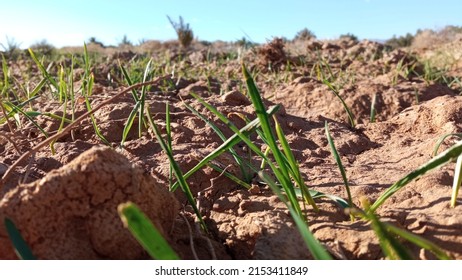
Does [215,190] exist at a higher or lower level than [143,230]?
lower

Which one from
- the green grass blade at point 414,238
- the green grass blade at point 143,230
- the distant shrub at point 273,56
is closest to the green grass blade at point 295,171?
the green grass blade at point 414,238

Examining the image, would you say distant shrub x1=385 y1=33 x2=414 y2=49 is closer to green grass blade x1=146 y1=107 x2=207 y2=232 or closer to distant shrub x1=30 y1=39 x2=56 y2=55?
distant shrub x1=30 y1=39 x2=56 y2=55

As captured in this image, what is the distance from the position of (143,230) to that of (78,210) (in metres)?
0.29

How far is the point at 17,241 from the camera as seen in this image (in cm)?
76

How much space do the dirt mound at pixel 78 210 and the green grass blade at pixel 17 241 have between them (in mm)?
70

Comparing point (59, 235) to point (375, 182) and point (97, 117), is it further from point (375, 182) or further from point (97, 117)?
point (97, 117)

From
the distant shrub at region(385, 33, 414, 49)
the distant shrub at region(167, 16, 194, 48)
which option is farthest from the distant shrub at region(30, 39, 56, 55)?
the distant shrub at region(385, 33, 414, 49)

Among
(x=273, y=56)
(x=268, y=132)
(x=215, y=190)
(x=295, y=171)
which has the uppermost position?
(x=273, y=56)

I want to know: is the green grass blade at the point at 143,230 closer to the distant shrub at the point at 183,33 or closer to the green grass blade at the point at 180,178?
the green grass blade at the point at 180,178

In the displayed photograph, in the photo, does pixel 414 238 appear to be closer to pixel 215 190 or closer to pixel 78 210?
pixel 78 210

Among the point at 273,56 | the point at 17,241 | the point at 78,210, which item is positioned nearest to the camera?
the point at 17,241

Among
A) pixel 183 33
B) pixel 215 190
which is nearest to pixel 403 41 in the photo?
pixel 183 33

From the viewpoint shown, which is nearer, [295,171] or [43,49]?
[295,171]

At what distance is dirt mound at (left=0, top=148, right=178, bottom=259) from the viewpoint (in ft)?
2.76
